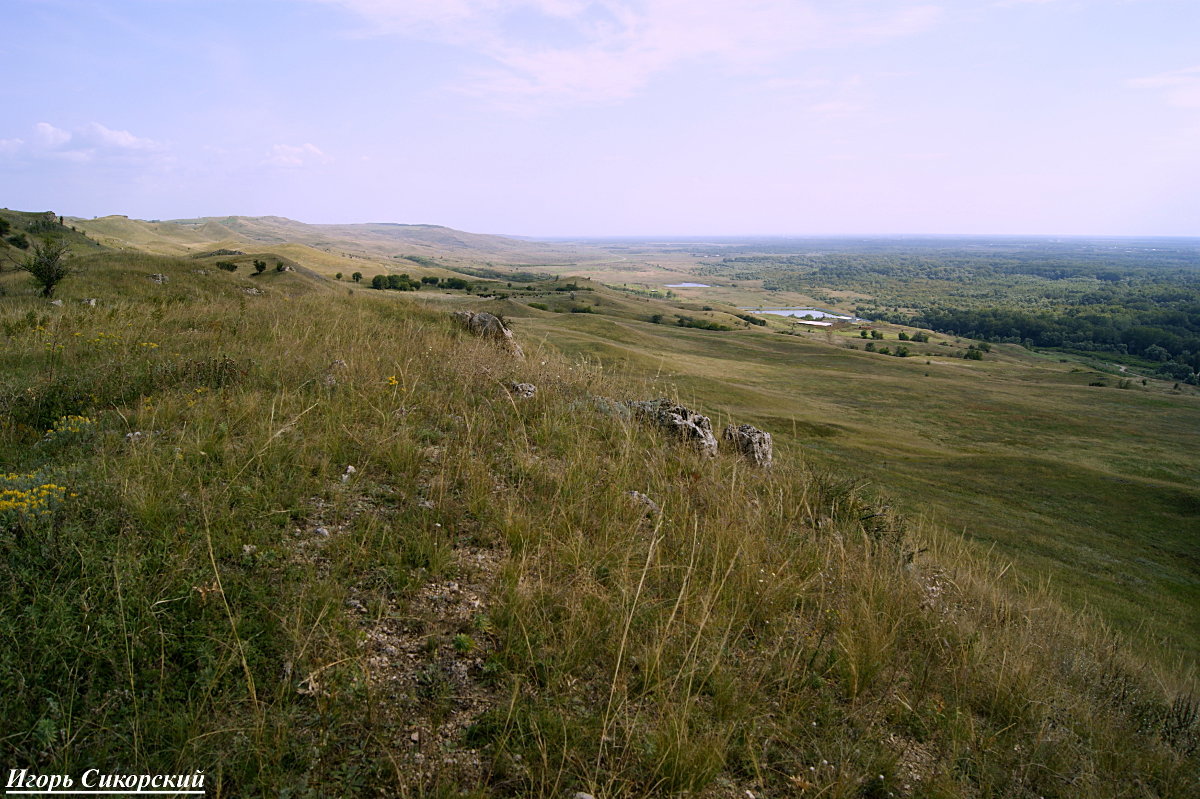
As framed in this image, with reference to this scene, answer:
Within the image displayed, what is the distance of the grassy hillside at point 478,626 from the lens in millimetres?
2273

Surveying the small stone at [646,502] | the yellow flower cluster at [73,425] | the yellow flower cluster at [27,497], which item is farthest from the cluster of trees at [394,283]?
the small stone at [646,502]

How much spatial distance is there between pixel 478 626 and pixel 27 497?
8.15 ft

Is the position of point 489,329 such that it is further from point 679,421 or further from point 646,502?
point 646,502

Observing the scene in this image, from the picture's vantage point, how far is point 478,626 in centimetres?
297

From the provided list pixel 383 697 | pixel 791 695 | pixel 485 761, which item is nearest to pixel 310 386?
pixel 383 697

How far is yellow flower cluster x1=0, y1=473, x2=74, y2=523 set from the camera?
2.94 meters

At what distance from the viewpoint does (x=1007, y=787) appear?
9.50 feet

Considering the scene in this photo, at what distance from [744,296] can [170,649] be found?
19763 cm

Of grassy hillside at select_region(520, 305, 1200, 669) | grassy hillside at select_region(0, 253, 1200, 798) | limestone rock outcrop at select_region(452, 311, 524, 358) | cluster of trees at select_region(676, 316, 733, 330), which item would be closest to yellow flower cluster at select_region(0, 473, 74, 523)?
grassy hillside at select_region(0, 253, 1200, 798)

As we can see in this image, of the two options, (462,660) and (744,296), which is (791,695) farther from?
(744,296)

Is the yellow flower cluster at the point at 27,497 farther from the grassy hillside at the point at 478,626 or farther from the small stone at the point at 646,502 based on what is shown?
the small stone at the point at 646,502

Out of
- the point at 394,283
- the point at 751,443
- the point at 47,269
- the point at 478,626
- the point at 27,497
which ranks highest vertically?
the point at 394,283

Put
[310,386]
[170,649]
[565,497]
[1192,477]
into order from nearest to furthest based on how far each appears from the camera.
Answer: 1. [170,649]
2. [565,497]
3. [310,386]
4. [1192,477]

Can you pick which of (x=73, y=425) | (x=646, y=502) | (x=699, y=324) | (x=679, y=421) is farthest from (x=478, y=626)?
(x=699, y=324)
